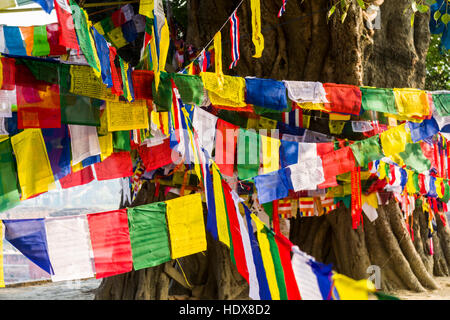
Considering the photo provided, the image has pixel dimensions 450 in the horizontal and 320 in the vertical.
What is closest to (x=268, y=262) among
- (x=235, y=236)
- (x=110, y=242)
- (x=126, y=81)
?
(x=235, y=236)

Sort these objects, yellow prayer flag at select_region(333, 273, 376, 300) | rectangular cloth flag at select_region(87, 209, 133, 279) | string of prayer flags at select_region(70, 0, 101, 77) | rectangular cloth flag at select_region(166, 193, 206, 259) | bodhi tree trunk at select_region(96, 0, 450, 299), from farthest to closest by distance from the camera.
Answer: bodhi tree trunk at select_region(96, 0, 450, 299), rectangular cloth flag at select_region(166, 193, 206, 259), rectangular cloth flag at select_region(87, 209, 133, 279), string of prayer flags at select_region(70, 0, 101, 77), yellow prayer flag at select_region(333, 273, 376, 300)

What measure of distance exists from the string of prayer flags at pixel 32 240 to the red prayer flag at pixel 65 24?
1.32 meters

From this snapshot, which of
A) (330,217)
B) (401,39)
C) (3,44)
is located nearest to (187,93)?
(3,44)

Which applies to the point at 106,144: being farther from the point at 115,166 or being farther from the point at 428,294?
the point at 428,294

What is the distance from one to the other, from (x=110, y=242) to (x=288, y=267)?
61.8 inches

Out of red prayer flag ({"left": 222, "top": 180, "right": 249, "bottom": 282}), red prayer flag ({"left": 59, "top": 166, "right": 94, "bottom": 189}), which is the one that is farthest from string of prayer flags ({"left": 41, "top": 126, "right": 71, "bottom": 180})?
red prayer flag ({"left": 222, "top": 180, "right": 249, "bottom": 282})

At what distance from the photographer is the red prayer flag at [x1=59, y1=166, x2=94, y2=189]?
5.45 meters

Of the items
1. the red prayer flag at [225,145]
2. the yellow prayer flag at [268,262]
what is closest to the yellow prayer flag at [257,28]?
the red prayer flag at [225,145]

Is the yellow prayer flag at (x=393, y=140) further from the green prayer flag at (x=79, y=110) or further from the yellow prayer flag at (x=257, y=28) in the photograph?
the green prayer flag at (x=79, y=110)

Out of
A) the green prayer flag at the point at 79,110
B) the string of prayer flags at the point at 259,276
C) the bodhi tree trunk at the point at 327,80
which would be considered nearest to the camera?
the string of prayer flags at the point at 259,276

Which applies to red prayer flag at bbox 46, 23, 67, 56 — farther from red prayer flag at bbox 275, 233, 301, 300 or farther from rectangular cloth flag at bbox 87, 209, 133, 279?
red prayer flag at bbox 275, 233, 301, 300

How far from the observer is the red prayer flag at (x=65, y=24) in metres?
3.01

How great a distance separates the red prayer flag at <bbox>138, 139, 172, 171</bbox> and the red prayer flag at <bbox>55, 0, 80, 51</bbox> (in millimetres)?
2876

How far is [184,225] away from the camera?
4.05 m
